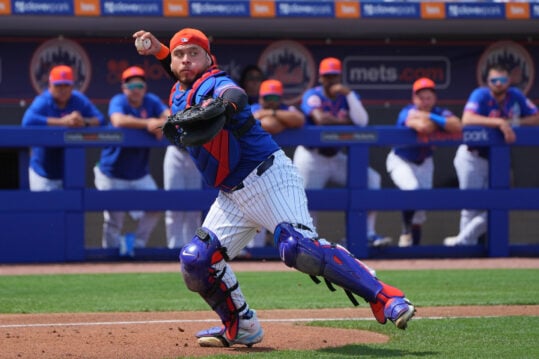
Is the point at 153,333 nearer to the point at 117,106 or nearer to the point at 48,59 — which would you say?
the point at 117,106

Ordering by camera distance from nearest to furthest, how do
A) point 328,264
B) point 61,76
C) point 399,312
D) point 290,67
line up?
point 399,312 → point 328,264 → point 61,76 → point 290,67

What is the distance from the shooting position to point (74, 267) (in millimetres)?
9406

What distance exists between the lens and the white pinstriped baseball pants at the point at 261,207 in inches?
195

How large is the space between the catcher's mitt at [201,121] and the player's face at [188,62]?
1.35ft

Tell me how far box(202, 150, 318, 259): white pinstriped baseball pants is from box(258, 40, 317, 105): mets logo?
6.14 meters

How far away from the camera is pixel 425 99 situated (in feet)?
32.7

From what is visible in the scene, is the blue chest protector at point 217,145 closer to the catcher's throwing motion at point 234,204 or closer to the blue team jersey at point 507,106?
the catcher's throwing motion at point 234,204

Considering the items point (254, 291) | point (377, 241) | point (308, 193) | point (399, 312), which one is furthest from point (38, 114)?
point (399, 312)

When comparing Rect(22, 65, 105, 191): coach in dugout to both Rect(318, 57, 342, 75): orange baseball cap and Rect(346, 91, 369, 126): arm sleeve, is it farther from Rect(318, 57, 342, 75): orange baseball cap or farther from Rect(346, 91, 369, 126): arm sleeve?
Rect(346, 91, 369, 126): arm sleeve

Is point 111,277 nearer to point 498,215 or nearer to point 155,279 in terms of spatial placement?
point 155,279

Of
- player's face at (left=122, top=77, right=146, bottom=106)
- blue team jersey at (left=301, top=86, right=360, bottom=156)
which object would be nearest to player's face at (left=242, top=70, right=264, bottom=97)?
blue team jersey at (left=301, top=86, right=360, bottom=156)

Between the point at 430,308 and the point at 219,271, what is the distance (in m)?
2.05

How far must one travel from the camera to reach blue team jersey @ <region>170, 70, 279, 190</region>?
16.4 feet

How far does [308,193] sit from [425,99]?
142 centimetres
